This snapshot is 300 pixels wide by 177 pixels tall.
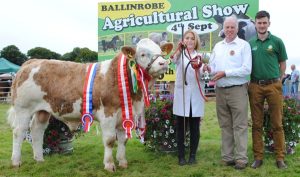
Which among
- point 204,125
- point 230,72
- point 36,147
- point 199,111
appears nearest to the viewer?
point 230,72

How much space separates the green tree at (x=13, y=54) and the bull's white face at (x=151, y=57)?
41638mm

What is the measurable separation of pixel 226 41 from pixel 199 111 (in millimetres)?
1106

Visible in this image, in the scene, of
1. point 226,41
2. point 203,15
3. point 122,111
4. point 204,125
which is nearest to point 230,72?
point 226,41

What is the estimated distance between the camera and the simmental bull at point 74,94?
586cm

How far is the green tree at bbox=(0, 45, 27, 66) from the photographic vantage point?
44.8 m

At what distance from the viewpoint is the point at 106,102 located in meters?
5.92

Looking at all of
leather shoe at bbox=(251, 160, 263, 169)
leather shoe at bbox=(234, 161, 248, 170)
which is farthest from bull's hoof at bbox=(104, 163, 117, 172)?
leather shoe at bbox=(251, 160, 263, 169)

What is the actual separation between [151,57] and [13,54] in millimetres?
42308

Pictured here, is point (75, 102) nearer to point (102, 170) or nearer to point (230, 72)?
point (102, 170)

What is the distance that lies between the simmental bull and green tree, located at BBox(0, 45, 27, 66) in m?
40.4

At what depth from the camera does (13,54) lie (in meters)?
45.1

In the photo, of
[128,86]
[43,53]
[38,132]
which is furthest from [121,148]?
[43,53]

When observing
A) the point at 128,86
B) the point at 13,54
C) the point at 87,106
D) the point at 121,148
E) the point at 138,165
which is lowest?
the point at 138,165

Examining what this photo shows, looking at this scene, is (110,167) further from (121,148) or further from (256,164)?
(256,164)
